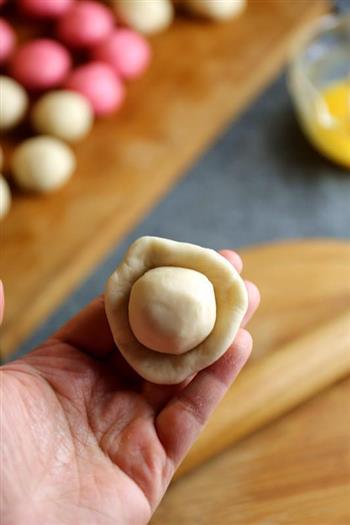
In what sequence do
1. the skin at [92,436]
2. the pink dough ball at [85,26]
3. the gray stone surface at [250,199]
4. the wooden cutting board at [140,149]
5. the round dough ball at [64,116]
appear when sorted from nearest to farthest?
the skin at [92,436] < the wooden cutting board at [140,149] < the round dough ball at [64,116] < the pink dough ball at [85,26] < the gray stone surface at [250,199]

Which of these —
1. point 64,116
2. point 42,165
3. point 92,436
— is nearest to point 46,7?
point 64,116

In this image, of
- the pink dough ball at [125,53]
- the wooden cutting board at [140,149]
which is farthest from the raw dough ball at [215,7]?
the pink dough ball at [125,53]

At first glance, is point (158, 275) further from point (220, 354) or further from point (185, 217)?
point (185, 217)

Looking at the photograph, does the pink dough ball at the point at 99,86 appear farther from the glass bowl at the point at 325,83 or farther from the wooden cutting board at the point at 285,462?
the wooden cutting board at the point at 285,462

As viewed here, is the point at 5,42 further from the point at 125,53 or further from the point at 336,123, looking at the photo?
the point at 336,123

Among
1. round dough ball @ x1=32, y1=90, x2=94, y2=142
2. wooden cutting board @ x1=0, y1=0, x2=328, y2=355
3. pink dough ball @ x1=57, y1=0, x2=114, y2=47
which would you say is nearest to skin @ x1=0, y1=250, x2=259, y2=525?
wooden cutting board @ x1=0, y1=0, x2=328, y2=355
